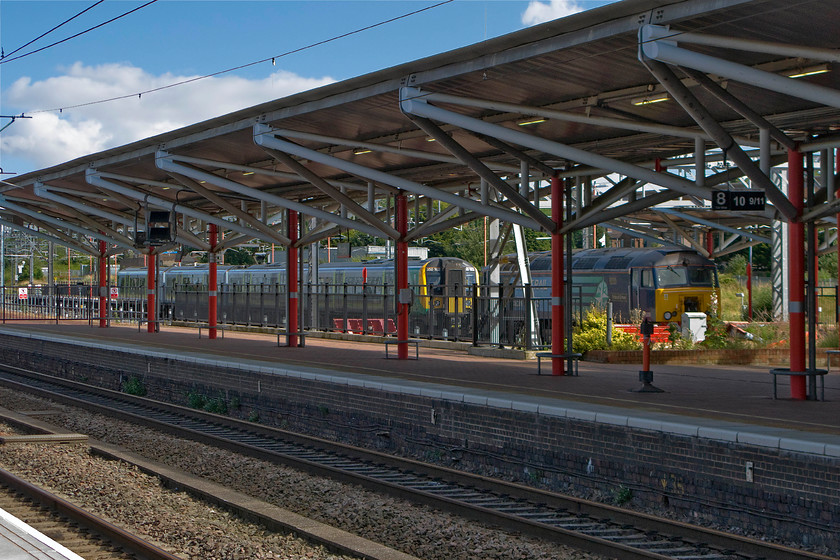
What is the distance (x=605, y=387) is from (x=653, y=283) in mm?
17370

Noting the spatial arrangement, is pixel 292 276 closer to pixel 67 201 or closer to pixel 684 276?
pixel 67 201

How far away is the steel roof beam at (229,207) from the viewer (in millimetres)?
22469

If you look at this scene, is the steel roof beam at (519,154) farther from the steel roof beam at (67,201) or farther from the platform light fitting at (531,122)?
the steel roof beam at (67,201)

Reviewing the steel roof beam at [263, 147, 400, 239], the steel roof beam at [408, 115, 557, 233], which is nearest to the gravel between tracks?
the steel roof beam at [408, 115, 557, 233]

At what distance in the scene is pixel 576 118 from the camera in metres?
13.4

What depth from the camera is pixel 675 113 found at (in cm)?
1536

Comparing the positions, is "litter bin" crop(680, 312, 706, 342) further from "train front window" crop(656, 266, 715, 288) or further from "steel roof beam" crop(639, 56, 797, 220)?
"steel roof beam" crop(639, 56, 797, 220)

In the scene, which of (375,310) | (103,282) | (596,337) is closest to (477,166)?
(596,337)

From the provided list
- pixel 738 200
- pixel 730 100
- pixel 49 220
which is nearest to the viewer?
pixel 730 100

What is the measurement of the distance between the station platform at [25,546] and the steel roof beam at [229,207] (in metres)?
15.3

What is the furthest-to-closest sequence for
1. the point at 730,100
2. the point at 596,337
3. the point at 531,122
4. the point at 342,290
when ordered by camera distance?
the point at 342,290
the point at 596,337
the point at 531,122
the point at 730,100

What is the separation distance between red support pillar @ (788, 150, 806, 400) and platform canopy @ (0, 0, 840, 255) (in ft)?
0.75

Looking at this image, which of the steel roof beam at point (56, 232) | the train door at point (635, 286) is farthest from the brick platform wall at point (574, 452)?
the steel roof beam at point (56, 232)

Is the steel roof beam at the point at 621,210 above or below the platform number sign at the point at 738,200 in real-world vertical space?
above
